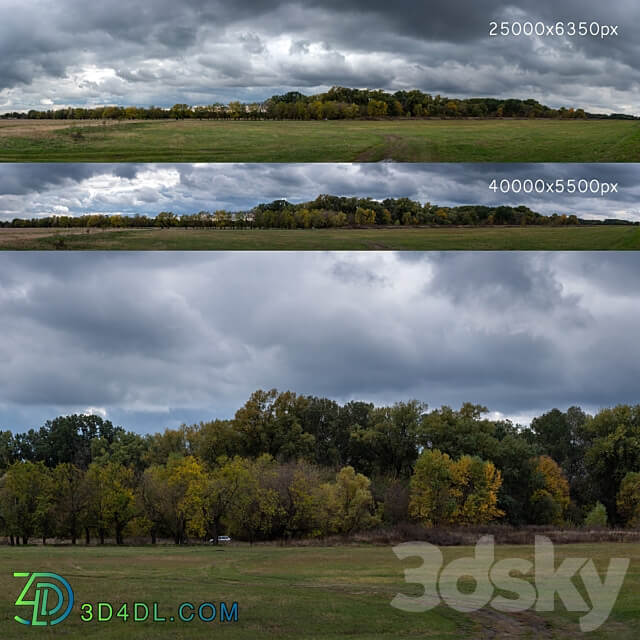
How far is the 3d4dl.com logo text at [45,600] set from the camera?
102 feet

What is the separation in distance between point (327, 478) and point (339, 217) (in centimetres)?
6116

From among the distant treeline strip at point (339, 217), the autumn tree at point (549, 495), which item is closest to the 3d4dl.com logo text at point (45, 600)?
the distant treeline strip at point (339, 217)

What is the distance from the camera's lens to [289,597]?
3612 centimetres

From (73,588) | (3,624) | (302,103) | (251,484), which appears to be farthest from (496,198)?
(251,484)

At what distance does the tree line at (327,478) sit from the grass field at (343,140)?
54.2 metres

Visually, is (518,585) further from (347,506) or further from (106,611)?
(347,506)

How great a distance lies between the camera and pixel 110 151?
22406 millimetres

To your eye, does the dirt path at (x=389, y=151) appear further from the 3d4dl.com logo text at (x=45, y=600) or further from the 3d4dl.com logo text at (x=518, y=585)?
the 3d4dl.com logo text at (x=45, y=600)

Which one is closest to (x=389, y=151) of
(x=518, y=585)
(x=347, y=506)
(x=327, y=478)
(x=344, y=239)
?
(x=344, y=239)

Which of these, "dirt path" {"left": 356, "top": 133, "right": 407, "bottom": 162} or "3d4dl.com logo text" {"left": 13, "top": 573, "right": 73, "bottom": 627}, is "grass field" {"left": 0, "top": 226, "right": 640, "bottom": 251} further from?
"3d4dl.com logo text" {"left": 13, "top": 573, "right": 73, "bottom": 627}

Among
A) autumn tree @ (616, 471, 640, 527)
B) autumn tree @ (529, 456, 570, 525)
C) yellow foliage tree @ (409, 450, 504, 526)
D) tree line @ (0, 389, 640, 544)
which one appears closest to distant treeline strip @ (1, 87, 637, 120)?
tree line @ (0, 389, 640, 544)

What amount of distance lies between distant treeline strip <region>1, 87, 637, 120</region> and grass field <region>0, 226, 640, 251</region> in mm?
2937

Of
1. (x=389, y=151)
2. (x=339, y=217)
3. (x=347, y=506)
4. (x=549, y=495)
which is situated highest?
(x=389, y=151)

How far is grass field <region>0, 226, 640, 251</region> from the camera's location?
75.2 ft
